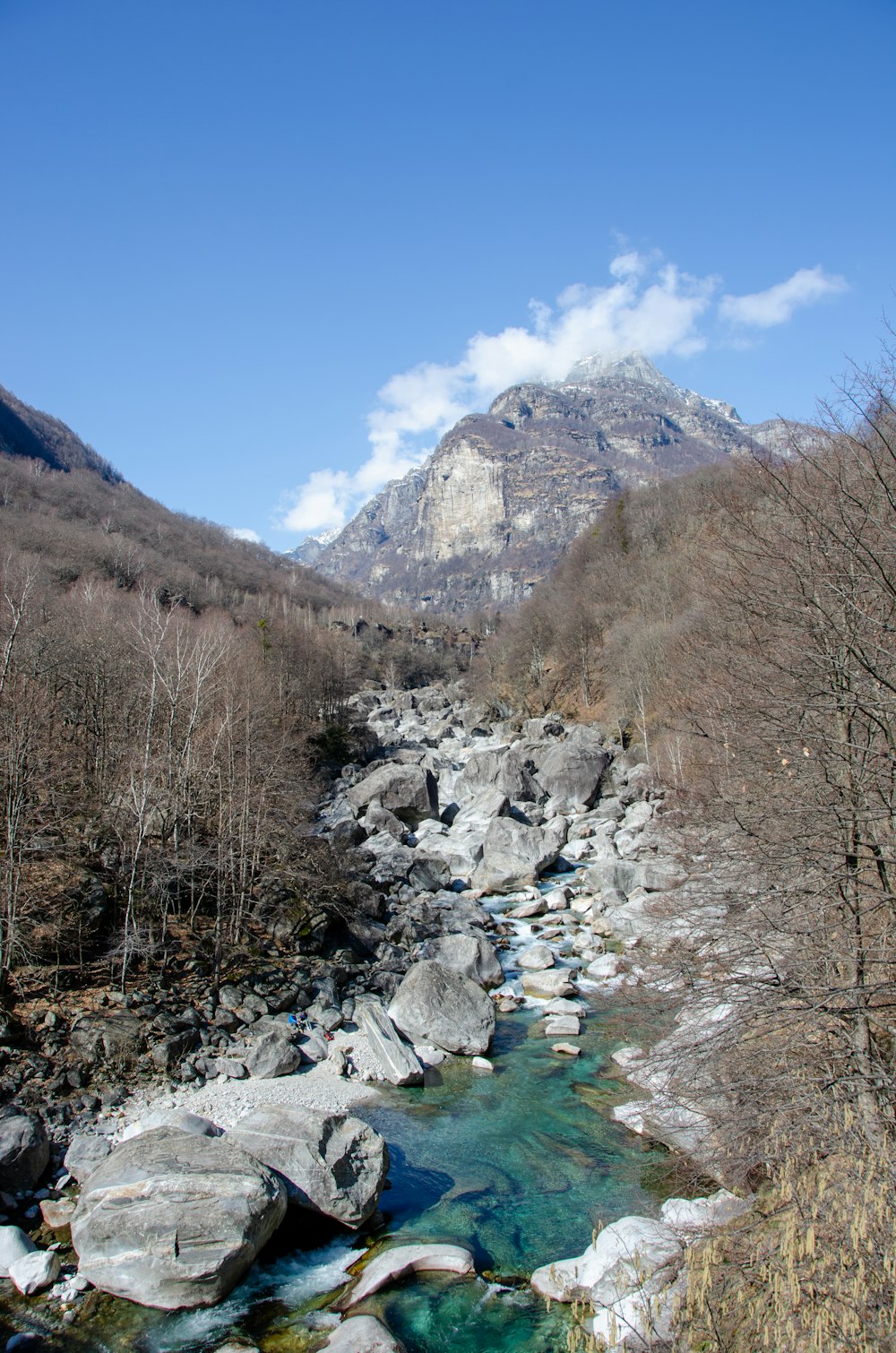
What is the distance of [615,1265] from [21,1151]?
832 cm

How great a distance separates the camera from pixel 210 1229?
8.71 m

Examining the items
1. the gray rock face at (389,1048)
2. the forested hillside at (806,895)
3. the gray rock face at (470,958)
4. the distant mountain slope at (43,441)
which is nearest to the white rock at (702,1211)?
the forested hillside at (806,895)

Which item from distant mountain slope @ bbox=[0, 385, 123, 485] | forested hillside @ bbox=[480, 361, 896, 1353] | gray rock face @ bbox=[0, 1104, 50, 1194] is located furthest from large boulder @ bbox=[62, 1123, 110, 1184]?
distant mountain slope @ bbox=[0, 385, 123, 485]

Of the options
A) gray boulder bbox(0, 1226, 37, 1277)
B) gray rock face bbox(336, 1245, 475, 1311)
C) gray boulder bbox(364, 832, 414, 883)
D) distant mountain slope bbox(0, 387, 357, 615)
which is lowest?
gray boulder bbox(0, 1226, 37, 1277)

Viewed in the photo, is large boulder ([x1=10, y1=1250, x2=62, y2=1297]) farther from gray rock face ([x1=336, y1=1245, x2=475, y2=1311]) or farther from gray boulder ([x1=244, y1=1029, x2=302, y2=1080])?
gray boulder ([x1=244, y1=1029, x2=302, y2=1080])

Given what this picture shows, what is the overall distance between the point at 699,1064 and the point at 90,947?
13.4 m

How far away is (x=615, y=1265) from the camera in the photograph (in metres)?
8.34

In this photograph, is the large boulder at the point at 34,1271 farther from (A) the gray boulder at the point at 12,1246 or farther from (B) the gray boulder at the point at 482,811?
(B) the gray boulder at the point at 482,811

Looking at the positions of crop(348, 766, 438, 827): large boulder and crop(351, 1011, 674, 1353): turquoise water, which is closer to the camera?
crop(351, 1011, 674, 1353): turquoise water

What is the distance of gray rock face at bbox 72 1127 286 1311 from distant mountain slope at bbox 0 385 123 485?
15798 cm

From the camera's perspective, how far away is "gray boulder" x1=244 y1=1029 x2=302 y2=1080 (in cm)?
1411

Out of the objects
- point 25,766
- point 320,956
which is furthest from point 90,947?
point 320,956

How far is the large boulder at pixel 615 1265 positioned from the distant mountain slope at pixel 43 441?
161311 mm

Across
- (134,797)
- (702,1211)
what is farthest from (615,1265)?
(134,797)
